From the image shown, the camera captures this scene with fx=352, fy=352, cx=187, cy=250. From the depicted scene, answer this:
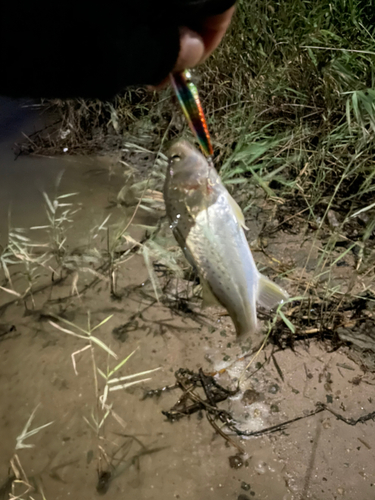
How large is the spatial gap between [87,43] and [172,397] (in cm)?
182

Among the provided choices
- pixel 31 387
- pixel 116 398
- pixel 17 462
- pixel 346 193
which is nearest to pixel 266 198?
pixel 346 193

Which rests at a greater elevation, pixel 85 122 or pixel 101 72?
pixel 101 72

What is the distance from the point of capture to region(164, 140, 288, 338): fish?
1539 millimetres

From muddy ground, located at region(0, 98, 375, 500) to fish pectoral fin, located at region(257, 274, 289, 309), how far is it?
0.67 meters

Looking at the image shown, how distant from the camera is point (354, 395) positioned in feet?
6.38

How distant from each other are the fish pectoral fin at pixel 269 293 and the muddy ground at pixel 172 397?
0.67m

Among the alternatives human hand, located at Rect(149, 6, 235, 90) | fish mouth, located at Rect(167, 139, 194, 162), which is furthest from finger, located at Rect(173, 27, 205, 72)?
fish mouth, located at Rect(167, 139, 194, 162)

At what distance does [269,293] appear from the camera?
1.65m

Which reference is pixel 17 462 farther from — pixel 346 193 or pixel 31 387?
pixel 346 193

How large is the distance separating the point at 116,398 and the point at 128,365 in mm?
218

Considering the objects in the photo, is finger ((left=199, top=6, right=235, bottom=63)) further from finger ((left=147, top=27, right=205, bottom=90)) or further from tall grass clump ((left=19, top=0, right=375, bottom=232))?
tall grass clump ((left=19, top=0, right=375, bottom=232))

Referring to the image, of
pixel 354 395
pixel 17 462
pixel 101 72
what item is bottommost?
pixel 17 462

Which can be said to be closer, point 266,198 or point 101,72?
point 101,72

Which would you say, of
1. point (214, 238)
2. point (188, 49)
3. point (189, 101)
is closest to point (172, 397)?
point (214, 238)
